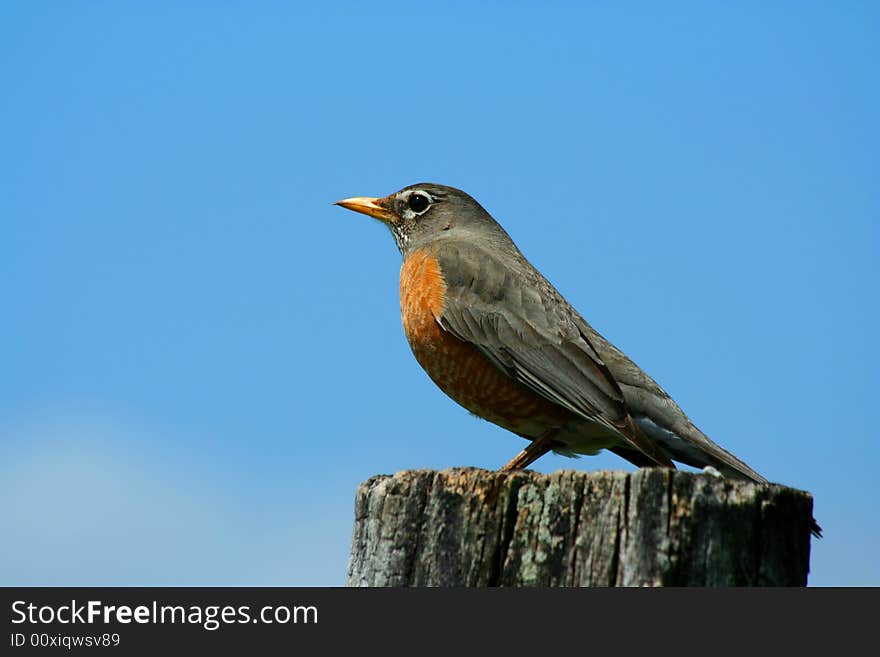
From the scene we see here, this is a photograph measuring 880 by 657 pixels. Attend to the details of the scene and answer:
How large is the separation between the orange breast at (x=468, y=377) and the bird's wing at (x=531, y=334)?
8 centimetres

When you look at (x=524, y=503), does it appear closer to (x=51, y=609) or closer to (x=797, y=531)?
(x=797, y=531)

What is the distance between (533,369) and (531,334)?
0.37 meters

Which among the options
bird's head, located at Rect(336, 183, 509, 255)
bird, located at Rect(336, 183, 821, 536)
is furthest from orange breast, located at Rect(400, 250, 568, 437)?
bird's head, located at Rect(336, 183, 509, 255)

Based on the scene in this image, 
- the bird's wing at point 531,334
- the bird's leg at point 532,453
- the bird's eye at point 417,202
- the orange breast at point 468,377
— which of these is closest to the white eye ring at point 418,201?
the bird's eye at point 417,202

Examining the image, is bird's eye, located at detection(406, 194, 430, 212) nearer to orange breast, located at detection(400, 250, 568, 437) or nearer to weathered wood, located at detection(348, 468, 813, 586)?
orange breast, located at detection(400, 250, 568, 437)

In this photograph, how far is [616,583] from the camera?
13.8 ft

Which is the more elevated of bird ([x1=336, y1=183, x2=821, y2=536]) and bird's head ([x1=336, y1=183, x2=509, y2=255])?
bird's head ([x1=336, y1=183, x2=509, y2=255])

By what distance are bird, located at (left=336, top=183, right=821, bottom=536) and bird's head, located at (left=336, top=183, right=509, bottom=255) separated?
85cm

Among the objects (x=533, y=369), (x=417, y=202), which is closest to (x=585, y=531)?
(x=533, y=369)

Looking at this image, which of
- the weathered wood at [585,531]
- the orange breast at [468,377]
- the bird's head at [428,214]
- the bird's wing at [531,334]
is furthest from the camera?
the bird's head at [428,214]

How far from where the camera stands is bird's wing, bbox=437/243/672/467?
723 cm

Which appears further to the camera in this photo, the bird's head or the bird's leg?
the bird's head

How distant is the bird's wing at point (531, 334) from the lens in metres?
7.23

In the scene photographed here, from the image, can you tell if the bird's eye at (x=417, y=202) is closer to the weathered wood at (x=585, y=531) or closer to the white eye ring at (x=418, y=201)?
the white eye ring at (x=418, y=201)
